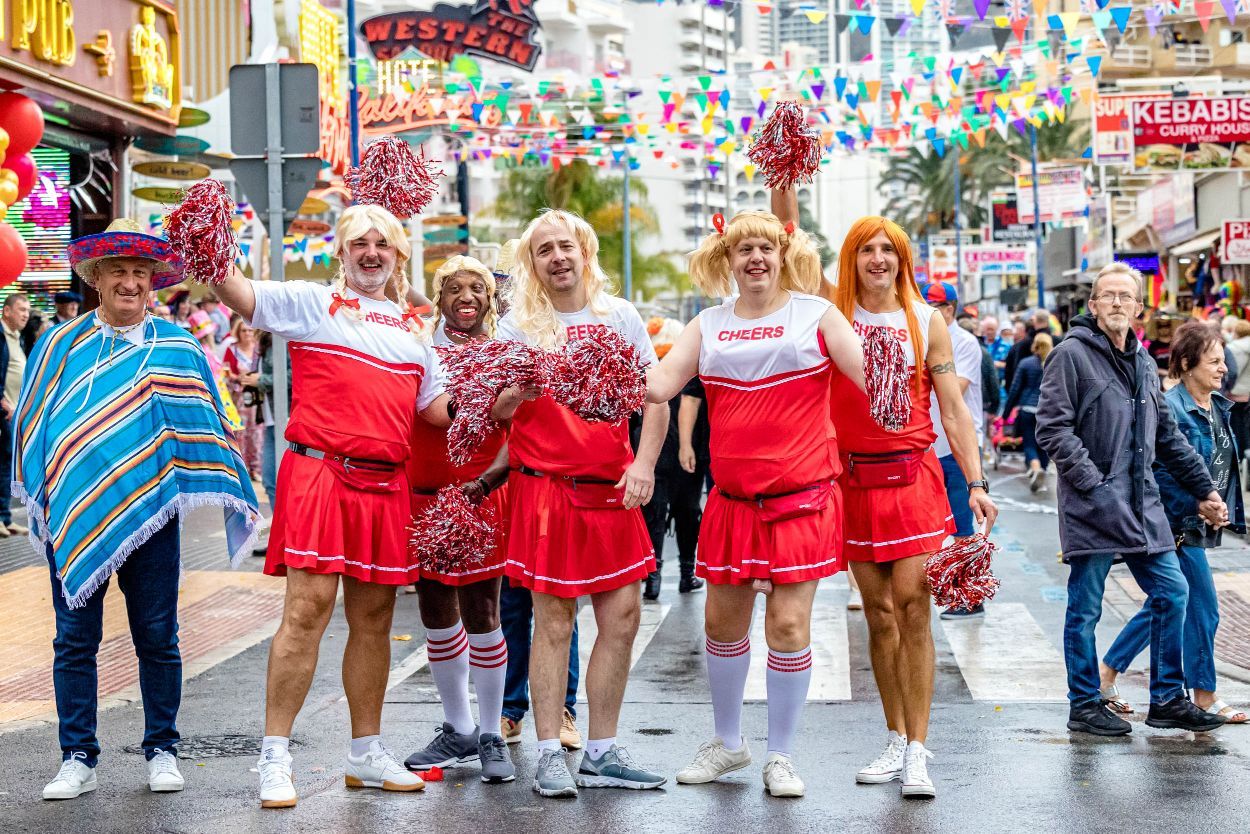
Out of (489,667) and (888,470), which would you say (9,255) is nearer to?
(489,667)

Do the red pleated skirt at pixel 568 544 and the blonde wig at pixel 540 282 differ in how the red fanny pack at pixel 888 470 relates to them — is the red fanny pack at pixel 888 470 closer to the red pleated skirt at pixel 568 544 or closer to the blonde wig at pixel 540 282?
the red pleated skirt at pixel 568 544

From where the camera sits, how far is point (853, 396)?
6.09m

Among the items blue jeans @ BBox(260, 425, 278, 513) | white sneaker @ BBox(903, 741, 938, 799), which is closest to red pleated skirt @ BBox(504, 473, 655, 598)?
white sneaker @ BBox(903, 741, 938, 799)

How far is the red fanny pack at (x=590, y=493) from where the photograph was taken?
580 cm

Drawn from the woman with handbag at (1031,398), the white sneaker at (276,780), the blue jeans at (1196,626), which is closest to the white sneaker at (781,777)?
the white sneaker at (276,780)

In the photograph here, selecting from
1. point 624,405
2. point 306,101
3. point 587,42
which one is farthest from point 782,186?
point 587,42

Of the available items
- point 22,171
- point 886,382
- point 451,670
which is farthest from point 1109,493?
point 22,171

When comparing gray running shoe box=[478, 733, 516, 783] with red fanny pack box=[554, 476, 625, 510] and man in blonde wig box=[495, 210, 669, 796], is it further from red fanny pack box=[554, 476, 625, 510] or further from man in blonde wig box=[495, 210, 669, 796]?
red fanny pack box=[554, 476, 625, 510]

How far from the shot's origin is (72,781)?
561 centimetres

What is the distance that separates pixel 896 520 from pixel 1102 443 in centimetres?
133

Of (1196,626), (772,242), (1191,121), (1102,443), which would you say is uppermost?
(1191,121)

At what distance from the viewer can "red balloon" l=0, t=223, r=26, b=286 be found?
1162 cm

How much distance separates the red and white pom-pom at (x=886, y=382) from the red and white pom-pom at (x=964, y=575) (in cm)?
47

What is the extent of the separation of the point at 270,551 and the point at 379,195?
1.44 m
